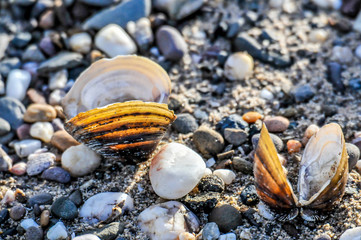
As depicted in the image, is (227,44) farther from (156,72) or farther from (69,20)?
(69,20)

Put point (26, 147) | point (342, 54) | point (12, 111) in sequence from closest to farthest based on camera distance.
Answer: point (26, 147) → point (12, 111) → point (342, 54)

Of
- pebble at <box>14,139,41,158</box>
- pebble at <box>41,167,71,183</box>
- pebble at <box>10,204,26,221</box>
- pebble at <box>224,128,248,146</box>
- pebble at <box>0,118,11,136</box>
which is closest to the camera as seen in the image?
pebble at <box>10,204,26,221</box>

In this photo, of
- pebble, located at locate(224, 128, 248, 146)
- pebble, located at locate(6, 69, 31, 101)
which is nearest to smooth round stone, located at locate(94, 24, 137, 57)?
pebble, located at locate(6, 69, 31, 101)

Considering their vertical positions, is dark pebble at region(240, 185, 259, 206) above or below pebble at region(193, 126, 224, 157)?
below

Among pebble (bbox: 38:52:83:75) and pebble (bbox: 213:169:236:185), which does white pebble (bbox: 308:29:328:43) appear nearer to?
pebble (bbox: 213:169:236:185)

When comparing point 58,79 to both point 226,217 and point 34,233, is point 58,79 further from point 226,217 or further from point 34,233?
point 226,217

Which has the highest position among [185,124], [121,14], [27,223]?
[121,14]

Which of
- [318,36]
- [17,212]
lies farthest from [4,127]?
[318,36]
